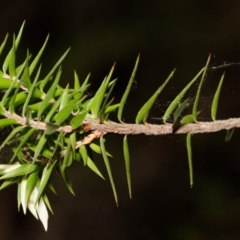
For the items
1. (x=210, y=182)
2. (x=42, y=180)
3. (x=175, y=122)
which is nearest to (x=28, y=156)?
(x=42, y=180)

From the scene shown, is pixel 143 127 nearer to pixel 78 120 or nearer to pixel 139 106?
pixel 78 120

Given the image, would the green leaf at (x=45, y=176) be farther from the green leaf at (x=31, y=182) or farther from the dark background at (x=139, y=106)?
the dark background at (x=139, y=106)

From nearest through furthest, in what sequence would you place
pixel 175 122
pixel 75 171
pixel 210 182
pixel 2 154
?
pixel 175 122 < pixel 2 154 < pixel 210 182 < pixel 75 171

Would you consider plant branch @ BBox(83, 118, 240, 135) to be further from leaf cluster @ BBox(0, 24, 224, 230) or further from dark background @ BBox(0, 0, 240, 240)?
dark background @ BBox(0, 0, 240, 240)

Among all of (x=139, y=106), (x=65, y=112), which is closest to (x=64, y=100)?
(x=65, y=112)

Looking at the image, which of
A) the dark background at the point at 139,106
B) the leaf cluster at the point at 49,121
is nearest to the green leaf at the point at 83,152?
the leaf cluster at the point at 49,121

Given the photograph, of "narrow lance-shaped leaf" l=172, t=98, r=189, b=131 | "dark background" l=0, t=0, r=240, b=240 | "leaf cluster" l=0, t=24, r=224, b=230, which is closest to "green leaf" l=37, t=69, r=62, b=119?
"leaf cluster" l=0, t=24, r=224, b=230

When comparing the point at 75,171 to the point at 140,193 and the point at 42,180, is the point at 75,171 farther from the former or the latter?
the point at 42,180
